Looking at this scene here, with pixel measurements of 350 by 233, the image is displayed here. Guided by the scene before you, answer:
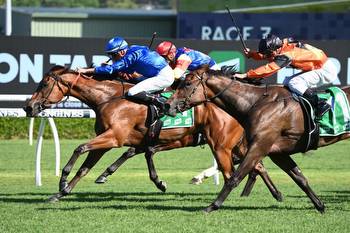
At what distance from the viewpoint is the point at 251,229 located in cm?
867

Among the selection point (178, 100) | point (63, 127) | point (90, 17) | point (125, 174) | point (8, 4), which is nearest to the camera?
point (178, 100)

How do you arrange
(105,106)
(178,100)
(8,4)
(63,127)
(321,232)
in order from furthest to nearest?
(8,4), (63,127), (105,106), (178,100), (321,232)

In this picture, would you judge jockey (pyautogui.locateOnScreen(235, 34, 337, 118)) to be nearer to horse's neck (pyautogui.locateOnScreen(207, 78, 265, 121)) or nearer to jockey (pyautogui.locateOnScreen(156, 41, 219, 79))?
horse's neck (pyautogui.locateOnScreen(207, 78, 265, 121))

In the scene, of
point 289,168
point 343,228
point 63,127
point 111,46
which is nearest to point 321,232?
point 343,228

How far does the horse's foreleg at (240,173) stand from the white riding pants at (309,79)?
805mm

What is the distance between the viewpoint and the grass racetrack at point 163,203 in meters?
8.88

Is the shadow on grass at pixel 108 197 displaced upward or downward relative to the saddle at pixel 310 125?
downward

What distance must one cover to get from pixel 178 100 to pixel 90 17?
99.9 feet

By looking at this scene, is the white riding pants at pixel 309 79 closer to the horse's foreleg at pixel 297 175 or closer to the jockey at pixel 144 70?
the horse's foreleg at pixel 297 175

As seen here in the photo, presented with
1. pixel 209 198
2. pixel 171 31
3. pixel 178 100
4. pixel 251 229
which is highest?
pixel 178 100

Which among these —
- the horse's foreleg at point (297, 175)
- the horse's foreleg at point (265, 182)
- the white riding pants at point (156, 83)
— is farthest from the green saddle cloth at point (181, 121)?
the horse's foreleg at point (297, 175)

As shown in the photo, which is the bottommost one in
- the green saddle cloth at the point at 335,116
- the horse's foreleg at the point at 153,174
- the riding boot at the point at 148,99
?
the horse's foreleg at the point at 153,174

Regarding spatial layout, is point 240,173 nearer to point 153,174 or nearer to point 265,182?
point 265,182

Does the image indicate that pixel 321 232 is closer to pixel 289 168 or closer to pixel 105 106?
pixel 289 168
